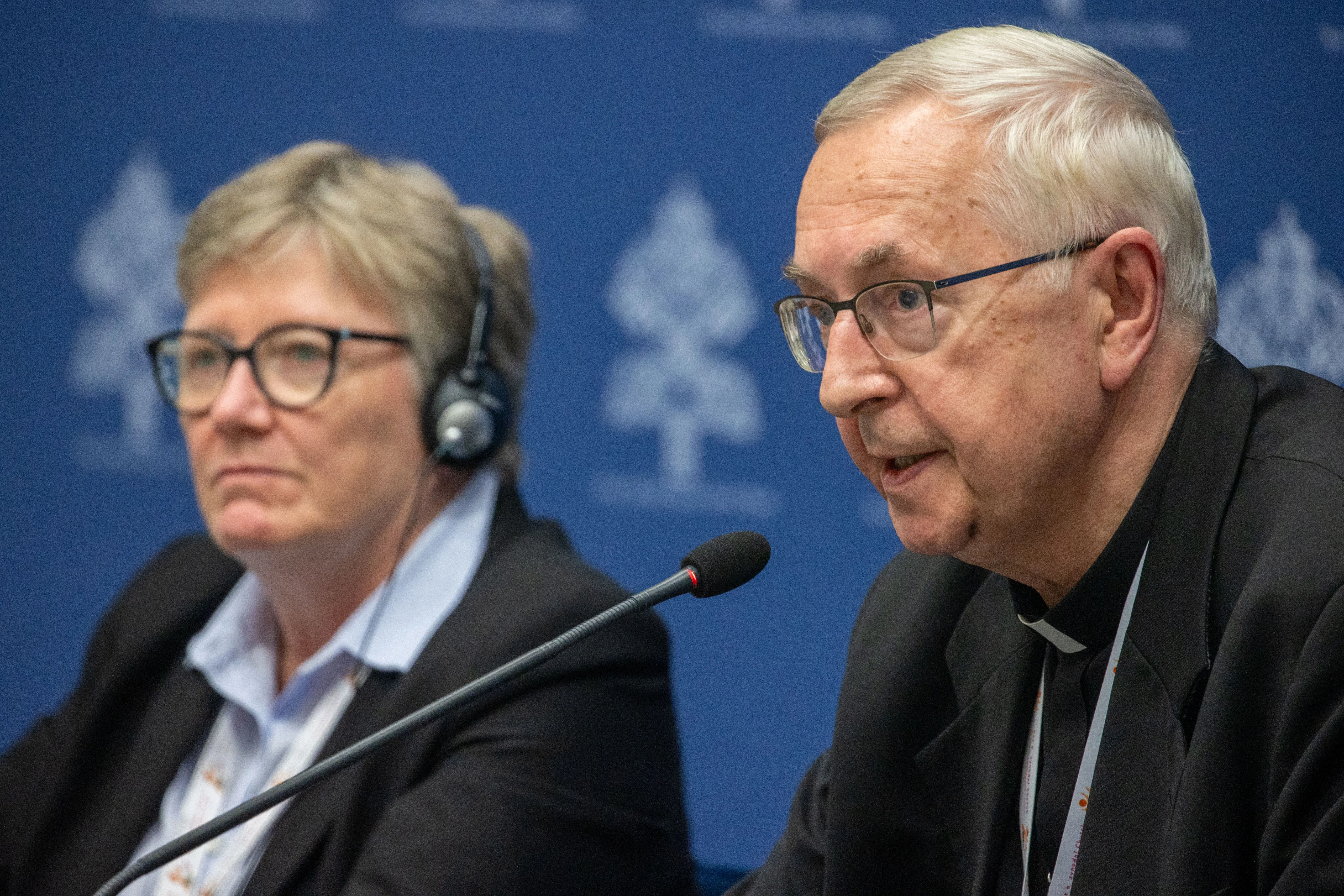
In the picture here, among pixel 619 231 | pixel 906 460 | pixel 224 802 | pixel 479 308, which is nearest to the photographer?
pixel 906 460

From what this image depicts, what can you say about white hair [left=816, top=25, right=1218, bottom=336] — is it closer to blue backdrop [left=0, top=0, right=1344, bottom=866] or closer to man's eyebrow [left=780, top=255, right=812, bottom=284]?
man's eyebrow [left=780, top=255, right=812, bottom=284]

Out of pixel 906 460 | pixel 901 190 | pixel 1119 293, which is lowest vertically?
pixel 906 460

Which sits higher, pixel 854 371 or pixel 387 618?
pixel 854 371

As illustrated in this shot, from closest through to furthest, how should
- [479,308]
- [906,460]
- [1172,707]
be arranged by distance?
[1172,707]
[906,460]
[479,308]

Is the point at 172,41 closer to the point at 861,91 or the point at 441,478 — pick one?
the point at 441,478

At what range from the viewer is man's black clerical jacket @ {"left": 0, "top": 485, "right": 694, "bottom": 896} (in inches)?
50.0

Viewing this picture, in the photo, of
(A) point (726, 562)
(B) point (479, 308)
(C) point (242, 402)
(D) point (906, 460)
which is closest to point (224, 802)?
(C) point (242, 402)

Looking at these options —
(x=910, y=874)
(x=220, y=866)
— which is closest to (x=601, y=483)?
(x=220, y=866)

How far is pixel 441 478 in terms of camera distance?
1.64 metres

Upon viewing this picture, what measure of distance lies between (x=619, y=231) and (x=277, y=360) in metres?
0.91

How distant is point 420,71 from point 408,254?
988 millimetres

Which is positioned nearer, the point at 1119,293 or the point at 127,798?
the point at 1119,293

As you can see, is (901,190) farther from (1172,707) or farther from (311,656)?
(311,656)

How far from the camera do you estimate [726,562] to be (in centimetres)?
98
